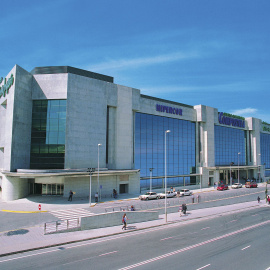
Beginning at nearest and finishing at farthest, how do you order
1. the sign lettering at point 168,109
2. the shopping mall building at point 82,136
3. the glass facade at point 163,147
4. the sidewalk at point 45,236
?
the sidewalk at point 45,236, the shopping mall building at point 82,136, the glass facade at point 163,147, the sign lettering at point 168,109

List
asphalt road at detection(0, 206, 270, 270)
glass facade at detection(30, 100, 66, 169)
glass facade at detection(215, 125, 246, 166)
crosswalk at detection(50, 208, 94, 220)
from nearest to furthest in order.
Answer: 1. asphalt road at detection(0, 206, 270, 270)
2. crosswalk at detection(50, 208, 94, 220)
3. glass facade at detection(30, 100, 66, 169)
4. glass facade at detection(215, 125, 246, 166)

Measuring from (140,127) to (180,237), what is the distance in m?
33.9

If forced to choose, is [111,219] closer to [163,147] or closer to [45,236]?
[45,236]

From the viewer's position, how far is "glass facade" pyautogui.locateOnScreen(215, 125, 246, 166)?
236 ft

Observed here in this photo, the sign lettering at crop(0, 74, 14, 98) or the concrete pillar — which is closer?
the concrete pillar

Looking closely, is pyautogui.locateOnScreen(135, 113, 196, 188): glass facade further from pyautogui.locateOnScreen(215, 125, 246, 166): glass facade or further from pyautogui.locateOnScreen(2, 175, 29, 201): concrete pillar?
pyautogui.locateOnScreen(2, 175, 29, 201): concrete pillar

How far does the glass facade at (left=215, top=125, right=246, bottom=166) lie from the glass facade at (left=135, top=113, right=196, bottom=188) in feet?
33.6

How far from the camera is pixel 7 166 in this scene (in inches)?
1642

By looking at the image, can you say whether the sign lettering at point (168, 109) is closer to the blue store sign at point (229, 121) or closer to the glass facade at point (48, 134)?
the blue store sign at point (229, 121)

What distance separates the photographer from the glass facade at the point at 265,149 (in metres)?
90.1

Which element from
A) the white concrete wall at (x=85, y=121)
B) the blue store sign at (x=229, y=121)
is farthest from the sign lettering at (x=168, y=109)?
the blue store sign at (x=229, y=121)

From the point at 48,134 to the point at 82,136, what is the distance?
5867 millimetres

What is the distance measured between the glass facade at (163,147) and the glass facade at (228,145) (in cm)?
1025

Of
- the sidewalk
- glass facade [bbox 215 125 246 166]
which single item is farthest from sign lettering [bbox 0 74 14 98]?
glass facade [bbox 215 125 246 166]
